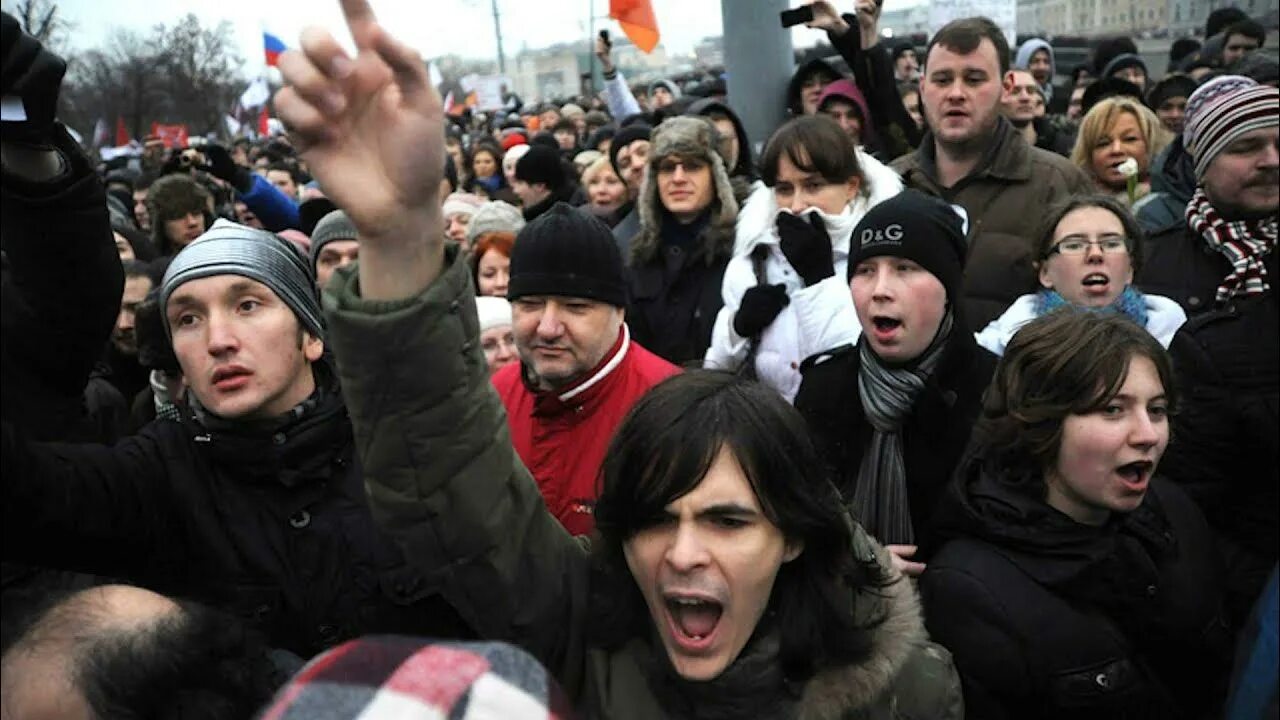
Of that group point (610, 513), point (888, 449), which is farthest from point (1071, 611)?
point (610, 513)

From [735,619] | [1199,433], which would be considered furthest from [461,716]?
[1199,433]

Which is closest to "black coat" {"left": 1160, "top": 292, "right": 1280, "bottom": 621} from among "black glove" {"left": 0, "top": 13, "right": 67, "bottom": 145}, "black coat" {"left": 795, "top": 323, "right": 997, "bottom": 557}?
"black coat" {"left": 795, "top": 323, "right": 997, "bottom": 557}

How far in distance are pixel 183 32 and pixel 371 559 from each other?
3201 cm

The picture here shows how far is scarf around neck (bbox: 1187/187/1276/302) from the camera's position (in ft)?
10.5

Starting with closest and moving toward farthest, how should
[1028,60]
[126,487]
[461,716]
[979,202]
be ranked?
[461,716], [126,487], [979,202], [1028,60]

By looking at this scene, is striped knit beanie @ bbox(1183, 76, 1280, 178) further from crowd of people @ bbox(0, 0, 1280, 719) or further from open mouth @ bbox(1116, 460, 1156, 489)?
open mouth @ bbox(1116, 460, 1156, 489)

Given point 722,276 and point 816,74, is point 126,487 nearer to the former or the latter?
point 722,276

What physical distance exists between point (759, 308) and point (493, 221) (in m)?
1.76

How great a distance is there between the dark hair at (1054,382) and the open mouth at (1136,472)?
128 mm

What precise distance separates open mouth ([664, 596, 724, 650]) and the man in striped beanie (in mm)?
2016

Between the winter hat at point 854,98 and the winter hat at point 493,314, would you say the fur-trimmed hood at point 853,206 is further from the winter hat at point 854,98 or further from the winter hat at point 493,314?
the winter hat at point 854,98

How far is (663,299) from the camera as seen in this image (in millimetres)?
4691

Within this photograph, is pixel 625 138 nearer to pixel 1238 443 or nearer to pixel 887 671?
pixel 1238 443

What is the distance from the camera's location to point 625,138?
21.6ft
